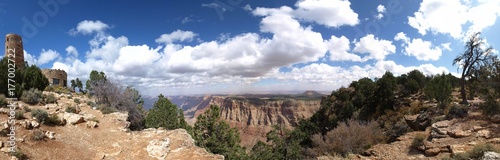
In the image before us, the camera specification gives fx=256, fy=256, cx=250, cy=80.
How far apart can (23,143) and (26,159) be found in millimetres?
1436

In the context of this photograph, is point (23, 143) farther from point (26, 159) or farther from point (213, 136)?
point (213, 136)

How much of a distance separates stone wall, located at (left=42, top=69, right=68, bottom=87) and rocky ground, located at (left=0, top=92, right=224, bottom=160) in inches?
1205

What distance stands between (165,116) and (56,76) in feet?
97.1

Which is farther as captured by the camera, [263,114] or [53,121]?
[263,114]

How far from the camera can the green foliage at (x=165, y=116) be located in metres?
23.8

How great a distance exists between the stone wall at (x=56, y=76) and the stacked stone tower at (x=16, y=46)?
7.60 metres

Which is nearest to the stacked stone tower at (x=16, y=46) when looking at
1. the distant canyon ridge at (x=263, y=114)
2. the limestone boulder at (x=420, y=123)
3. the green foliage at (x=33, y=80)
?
the green foliage at (x=33, y=80)

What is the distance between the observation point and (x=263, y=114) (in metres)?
122

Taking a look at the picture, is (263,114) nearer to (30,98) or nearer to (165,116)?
(165,116)

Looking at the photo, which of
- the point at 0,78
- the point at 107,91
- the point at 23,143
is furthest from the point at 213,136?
the point at 0,78

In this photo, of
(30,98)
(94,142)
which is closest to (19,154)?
(94,142)

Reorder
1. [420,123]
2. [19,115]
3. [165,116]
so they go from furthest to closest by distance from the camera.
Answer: [165,116] → [420,123] → [19,115]

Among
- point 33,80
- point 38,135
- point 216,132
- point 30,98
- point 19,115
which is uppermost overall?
point 33,80

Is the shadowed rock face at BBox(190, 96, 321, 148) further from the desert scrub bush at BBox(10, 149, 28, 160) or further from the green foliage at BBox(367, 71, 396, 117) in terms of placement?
the desert scrub bush at BBox(10, 149, 28, 160)
